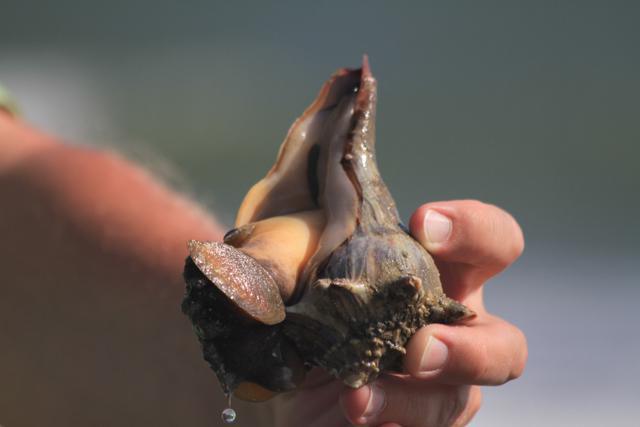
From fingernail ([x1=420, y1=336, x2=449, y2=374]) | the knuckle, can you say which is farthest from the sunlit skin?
fingernail ([x1=420, y1=336, x2=449, y2=374])

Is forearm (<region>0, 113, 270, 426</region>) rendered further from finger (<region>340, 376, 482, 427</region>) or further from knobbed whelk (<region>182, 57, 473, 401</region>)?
knobbed whelk (<region>182, 57, 473, 401</region>)

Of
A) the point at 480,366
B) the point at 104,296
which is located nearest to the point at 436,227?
the point at 480,366

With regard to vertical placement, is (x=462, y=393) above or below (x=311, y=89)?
below

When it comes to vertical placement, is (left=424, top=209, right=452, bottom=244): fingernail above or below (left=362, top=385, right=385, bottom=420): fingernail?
above

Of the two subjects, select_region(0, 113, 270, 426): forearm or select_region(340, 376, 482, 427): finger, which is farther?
select_region(0, 113, 270, 426): forearm

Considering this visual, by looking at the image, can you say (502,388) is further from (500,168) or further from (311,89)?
(311,89)

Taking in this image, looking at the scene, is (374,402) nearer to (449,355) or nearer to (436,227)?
(449,355)

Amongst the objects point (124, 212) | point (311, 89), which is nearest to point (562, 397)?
point (124, 212)
